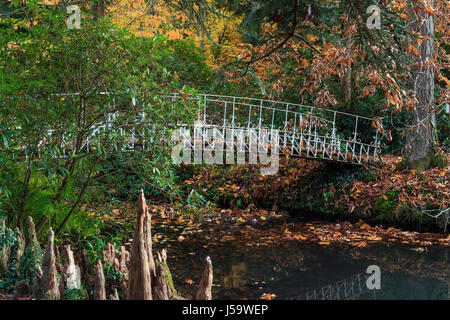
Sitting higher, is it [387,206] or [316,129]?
[316,129]

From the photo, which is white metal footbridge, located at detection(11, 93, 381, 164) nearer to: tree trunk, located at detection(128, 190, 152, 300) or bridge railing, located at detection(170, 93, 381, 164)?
bridge railing, located at detection(170, 93, 381, 164)

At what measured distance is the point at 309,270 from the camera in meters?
7.00

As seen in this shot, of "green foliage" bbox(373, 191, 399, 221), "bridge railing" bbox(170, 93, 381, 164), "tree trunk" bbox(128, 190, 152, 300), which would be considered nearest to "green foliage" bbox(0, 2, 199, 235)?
"tree trunk" bbox(128, 190, 152, 300)

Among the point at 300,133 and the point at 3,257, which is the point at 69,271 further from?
the point at 300,133

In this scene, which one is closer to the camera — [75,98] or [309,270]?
[75,98]

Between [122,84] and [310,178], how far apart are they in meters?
7.23

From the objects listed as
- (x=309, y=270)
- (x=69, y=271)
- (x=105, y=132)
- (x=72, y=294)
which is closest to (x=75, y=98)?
(x=105, y=132)

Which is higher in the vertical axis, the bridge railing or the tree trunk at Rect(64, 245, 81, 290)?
the bridge railing

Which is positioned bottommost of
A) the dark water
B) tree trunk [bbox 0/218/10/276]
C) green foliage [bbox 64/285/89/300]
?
the dark water

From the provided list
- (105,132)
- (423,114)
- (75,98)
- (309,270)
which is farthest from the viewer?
(423,114)

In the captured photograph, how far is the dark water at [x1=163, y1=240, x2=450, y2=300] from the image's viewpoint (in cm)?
611
